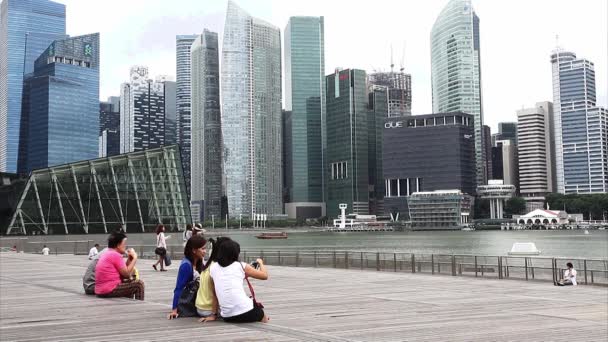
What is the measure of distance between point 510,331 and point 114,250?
806 centimetres

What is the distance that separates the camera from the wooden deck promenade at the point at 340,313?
31.2 ft

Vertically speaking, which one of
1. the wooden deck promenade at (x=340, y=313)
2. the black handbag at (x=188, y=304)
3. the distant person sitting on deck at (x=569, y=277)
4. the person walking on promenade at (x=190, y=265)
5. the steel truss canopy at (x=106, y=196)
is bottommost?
the distant person sitting on deck at (x=569, y=277)

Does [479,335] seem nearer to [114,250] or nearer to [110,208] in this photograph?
[114,250]

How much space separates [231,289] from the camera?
33.2 ft

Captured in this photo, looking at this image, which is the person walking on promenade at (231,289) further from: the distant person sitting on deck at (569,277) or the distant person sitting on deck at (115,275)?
the distant person sitting on deck at (569,277)

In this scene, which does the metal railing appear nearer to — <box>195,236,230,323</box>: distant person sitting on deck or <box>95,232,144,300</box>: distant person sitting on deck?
<box>95,232,144,300</box>: distant person sitting on deck

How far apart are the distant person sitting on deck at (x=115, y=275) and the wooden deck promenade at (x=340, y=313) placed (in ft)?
1.12

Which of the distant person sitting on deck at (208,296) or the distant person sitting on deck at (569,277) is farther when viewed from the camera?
the distant person sitting on deck at (569,277)

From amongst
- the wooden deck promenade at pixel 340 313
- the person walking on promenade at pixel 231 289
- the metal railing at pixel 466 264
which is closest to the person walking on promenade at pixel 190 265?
the wooden deck promenade at pixel 340 313

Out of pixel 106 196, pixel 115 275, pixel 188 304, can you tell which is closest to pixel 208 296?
pixel 188 304

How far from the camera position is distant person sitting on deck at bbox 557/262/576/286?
22.4 meters

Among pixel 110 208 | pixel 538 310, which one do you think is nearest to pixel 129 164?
pixel 110 208

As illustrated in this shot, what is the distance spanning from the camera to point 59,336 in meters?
9.45

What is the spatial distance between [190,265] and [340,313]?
9.69 ft
